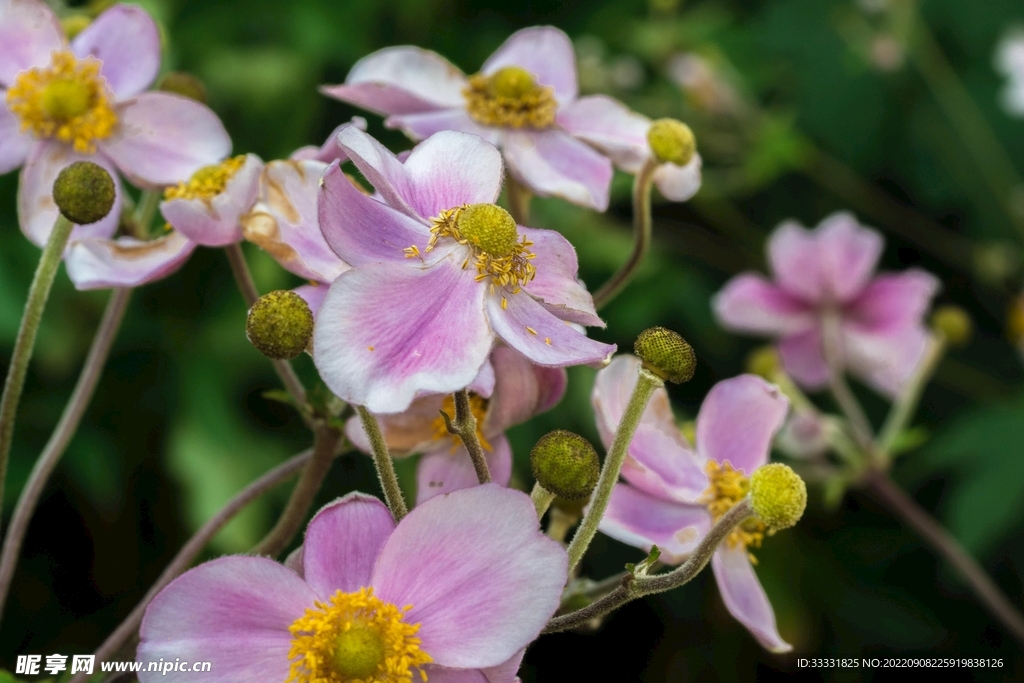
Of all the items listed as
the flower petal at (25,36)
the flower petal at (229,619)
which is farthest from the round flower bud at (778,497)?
the flower petal at (25,36)

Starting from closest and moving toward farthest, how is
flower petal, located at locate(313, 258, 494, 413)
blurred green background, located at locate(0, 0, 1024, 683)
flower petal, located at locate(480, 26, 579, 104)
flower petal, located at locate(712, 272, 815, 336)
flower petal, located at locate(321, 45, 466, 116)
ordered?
1. flower petal, located at locate(313, 258, 494, 413)
2. flower petal, located at locate(321, 45, 466, 116)
3. flower petal, located at locate(480, 26, 579, 104)
4. flower petal, located at locate(712, 272, 815, 336)
5. blurred green background, located at locate(0, 0, 1024, 683)

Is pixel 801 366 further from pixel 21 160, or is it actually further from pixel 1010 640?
pixel 21 160

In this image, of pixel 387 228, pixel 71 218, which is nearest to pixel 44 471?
pixel 71 218

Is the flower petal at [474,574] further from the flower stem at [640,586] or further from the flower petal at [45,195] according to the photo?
the flower petal at [45,195]

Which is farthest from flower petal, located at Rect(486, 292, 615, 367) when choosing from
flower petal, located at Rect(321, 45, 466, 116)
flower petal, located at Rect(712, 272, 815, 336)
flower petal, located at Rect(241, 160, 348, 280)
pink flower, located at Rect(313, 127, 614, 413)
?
flower petal, located at Rect(712, 272, 815, 336)

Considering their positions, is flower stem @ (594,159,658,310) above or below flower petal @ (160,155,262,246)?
below

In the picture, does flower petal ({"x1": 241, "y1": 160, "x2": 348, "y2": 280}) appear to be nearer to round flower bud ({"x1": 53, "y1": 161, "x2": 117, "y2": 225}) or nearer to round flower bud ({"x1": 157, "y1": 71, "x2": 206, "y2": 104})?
round flower bud ({"x1": 53, "y1": 161, "x2": 117, "y2": 225})

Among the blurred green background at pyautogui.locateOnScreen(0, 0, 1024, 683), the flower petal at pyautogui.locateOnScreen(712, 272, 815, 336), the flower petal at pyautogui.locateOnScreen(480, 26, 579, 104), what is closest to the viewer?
the flower petal at pyautogui.locateOnScreen(480, 26, 579, 104)
